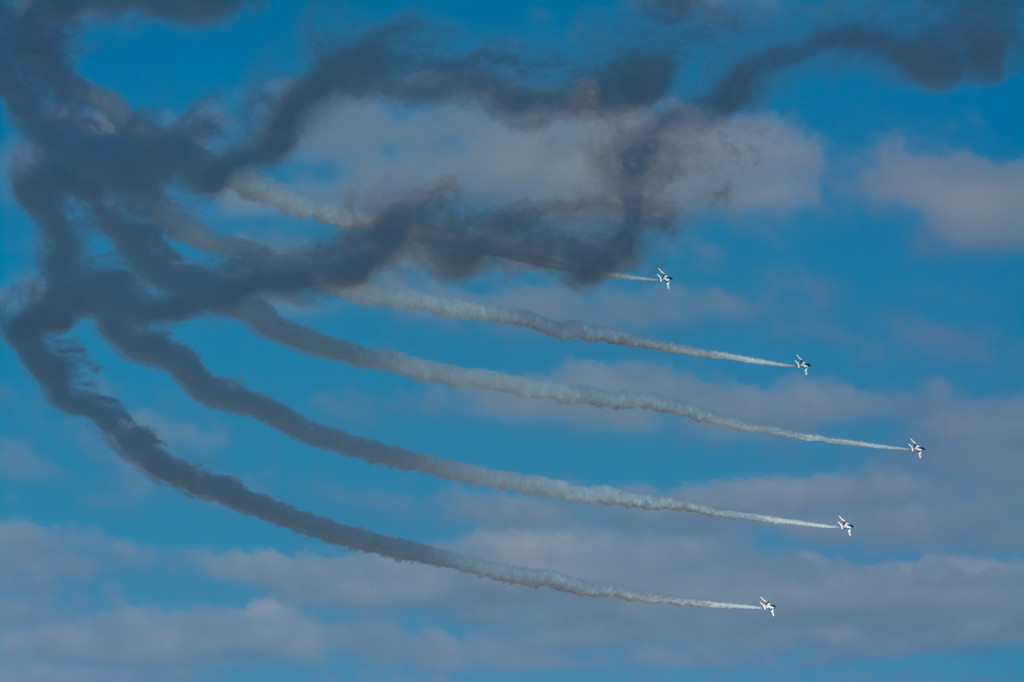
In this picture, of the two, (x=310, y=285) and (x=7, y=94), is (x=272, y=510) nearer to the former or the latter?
(x=310, y=285)

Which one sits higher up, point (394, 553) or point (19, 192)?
point (19, 192)

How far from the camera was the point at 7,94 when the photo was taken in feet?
221

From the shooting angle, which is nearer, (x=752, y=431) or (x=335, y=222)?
(x=335, y=222)

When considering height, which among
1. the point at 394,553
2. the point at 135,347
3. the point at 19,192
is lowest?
the point at 394,553

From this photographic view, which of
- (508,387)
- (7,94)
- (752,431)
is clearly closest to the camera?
(7,94)

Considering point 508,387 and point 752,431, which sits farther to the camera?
point 752,431

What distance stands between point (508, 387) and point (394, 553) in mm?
9475

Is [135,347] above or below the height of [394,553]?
above

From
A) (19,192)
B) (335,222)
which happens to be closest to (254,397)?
(335,222)

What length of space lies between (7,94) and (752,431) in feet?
128

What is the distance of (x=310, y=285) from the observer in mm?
68438

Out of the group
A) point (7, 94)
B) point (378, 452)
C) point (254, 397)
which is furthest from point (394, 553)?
point (7, 94)

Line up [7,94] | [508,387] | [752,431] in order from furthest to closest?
[752,431] → [508,387] → [7,94]

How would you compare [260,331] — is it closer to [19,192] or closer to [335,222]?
[335,222]
